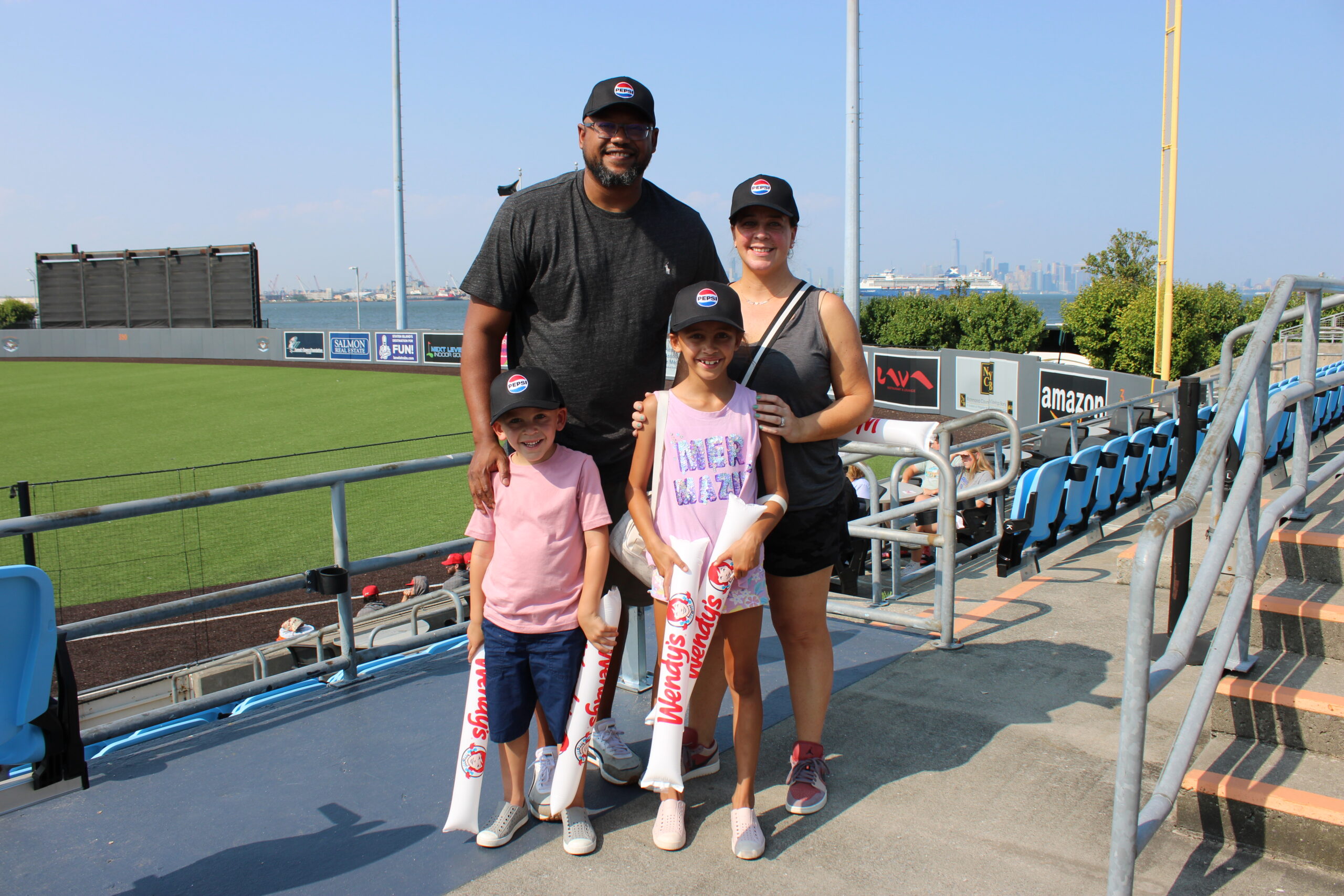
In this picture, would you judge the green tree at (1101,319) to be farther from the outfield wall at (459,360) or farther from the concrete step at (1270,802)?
the concrete step at (1270,802)

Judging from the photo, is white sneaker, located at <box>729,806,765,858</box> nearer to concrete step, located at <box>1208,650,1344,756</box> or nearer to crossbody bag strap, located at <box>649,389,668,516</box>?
crossbody bag strap, located at <box>649,389,668,516</box>

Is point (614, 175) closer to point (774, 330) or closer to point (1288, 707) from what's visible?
point (774, 330)

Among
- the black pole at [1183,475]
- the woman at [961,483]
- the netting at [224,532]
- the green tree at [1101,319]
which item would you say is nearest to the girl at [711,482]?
the black pole at [1183,475]

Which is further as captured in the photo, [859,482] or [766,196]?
[859,482]

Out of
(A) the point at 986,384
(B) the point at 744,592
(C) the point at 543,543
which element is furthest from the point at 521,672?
(A) the point at 986,384

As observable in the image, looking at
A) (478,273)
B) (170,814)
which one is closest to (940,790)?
(478,273)

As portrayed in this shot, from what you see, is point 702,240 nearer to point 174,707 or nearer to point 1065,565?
point 174,707

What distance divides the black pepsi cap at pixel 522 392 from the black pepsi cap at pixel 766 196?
2.50 feet

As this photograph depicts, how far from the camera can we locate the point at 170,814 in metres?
2.77

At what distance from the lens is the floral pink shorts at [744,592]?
8.54ft

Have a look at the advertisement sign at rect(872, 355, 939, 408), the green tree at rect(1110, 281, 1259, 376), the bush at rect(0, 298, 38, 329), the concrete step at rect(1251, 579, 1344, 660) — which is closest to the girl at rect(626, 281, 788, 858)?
the concrete step at rect(1251, 579, 1344, 660)

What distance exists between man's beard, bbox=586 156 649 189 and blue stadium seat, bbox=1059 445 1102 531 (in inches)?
184

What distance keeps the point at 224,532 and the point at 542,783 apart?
1119cm

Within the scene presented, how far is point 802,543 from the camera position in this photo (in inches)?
109
